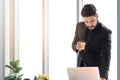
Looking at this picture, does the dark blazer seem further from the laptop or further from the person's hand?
the laptop

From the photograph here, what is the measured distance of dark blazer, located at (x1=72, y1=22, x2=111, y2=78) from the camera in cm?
250

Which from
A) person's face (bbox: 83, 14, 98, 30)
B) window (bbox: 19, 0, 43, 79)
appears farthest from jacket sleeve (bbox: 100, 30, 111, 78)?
window (bbox: 19, 0, 43, 79)

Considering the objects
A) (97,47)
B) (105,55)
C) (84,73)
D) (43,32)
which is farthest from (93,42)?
(43,32)

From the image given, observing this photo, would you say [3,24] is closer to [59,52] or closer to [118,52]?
[59,52]

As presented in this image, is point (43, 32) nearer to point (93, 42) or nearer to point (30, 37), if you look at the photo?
point (30, 37)

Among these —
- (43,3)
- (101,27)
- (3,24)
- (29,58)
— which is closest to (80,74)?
(101,27)

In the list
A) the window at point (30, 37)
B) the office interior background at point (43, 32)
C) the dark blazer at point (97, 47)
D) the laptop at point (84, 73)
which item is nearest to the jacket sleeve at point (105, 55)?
the dark blazer at point (97, 47)

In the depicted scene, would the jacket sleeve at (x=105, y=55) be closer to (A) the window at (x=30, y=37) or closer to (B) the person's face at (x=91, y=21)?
(B) the person's face at (x=91, y=21)

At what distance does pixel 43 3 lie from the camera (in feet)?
13.4

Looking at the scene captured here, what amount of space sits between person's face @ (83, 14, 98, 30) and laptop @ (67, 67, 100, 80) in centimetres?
65

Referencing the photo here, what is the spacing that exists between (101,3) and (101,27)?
63.8 inches

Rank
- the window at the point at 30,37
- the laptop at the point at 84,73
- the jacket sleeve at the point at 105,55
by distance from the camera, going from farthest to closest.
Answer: the window at the point at 30,37, the jacket sleeve at the point at 105,55, the laptop at the point at 84,73

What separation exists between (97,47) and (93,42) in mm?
62

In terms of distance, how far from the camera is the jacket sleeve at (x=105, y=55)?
247 cm
